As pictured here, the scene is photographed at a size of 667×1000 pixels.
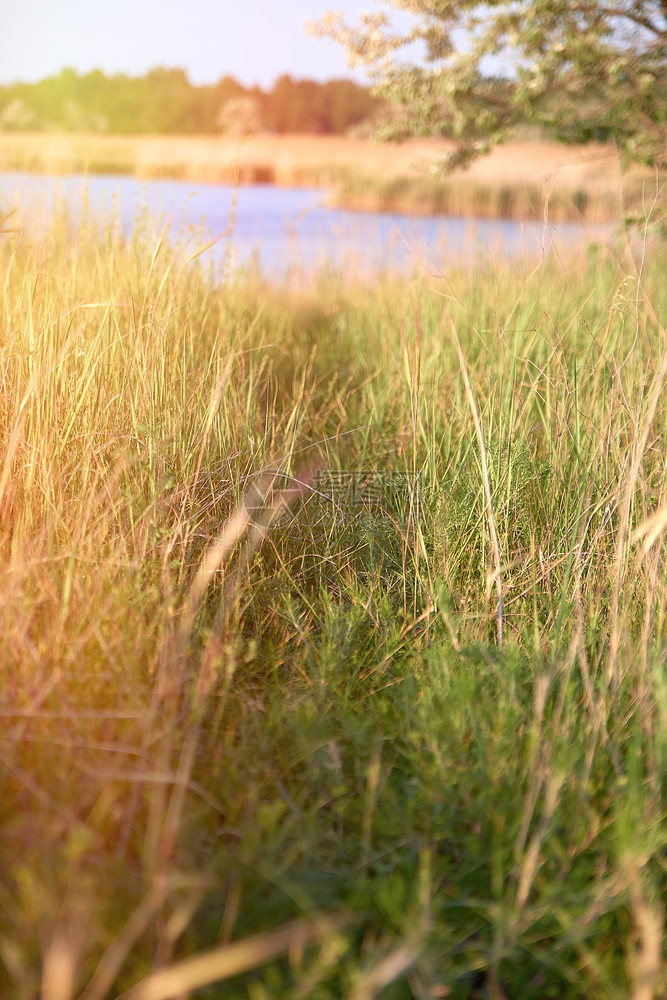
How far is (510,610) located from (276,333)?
2059 millimetres

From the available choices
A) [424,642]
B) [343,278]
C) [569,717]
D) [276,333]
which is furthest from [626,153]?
[569,717]

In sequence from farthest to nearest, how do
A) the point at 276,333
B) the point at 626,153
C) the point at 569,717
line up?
1. the point at 626,153
2. the point at 276,333
3. the point at 569,717

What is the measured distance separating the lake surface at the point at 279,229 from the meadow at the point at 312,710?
576 mm

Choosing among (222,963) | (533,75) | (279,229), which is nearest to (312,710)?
(222,963)

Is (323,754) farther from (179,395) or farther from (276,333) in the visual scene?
(276,333)

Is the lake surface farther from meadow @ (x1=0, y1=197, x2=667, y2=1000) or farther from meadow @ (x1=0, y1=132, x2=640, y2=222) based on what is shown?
meadow @ (x1=0, y1=197, x2=667, y2=1000)

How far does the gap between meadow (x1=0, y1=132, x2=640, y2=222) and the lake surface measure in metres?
0.11

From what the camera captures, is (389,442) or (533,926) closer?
(533,926)

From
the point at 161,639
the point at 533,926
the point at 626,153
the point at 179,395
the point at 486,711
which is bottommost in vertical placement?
the point at 533,926

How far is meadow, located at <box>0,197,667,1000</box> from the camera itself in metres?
0.94

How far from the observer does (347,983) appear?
942mm

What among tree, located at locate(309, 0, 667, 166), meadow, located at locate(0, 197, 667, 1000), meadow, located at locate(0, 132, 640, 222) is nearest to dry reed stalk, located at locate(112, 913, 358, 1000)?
meadow, located at locate(0, 197, 667, 1000)

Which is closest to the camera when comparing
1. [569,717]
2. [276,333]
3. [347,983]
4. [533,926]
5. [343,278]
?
[347,983]

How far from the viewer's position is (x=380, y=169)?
10305 mm
